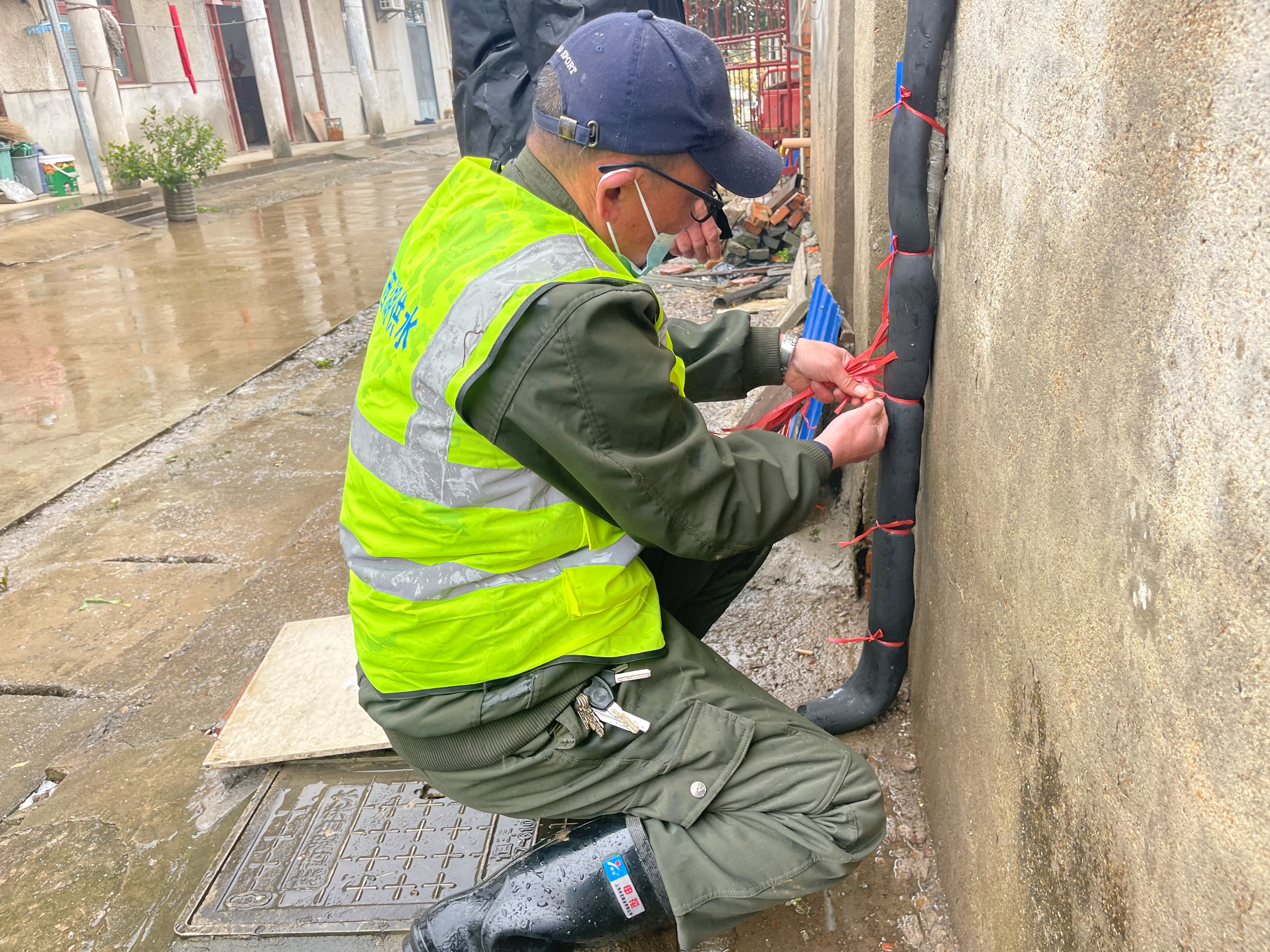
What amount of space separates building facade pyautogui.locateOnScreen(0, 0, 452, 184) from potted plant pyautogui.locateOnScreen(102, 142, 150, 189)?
152 centimetres

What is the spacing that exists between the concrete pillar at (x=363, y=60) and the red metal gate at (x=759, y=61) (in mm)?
11452

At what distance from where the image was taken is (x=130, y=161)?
1156cm

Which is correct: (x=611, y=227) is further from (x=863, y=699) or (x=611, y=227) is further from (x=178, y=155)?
(x=178, y=155)

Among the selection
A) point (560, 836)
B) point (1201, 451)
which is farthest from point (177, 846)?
point (1201, 451)

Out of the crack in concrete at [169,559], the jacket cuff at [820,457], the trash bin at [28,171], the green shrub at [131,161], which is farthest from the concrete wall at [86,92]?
the jacket cuff at [820,457]

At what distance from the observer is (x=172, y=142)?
11523 millimetres

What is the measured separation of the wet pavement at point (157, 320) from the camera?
4992 mm

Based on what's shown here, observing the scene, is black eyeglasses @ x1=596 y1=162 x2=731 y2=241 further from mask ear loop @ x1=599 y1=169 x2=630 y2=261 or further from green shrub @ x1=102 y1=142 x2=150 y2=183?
green shrub @ x1=102 y1=142 x2=150 y2=183

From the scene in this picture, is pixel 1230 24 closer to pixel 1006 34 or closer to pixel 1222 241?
pixel 1222 241

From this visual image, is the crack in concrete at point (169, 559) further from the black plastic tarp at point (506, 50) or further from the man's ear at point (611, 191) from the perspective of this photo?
the man's ear at point (611, 191)

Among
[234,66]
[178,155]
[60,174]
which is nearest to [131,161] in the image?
[178,155]

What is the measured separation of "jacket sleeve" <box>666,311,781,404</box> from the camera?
2.20m

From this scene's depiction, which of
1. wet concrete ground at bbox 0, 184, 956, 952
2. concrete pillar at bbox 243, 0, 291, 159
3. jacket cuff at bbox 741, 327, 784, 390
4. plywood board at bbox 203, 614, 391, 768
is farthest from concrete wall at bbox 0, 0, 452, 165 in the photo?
jacket cuff at bbox 741, 327, 784, 390

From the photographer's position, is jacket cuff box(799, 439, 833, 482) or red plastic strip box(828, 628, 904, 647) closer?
jacket cuff box(799, 439, 833, 482)
